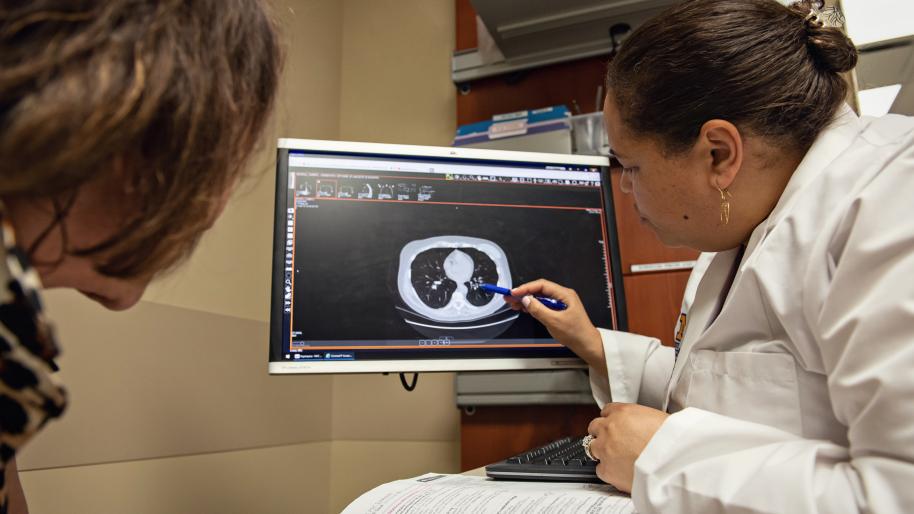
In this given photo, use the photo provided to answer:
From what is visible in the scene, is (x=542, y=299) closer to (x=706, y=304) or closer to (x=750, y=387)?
(x=706, y=304)

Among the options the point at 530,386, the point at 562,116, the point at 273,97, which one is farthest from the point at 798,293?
the point at 562,116

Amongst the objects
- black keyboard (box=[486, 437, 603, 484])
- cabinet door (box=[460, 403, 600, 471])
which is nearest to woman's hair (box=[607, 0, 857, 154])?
black keyboard (box=[486, 437, 603, 484])

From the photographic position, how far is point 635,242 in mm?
1607

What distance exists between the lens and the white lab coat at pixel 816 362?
0.55 metres

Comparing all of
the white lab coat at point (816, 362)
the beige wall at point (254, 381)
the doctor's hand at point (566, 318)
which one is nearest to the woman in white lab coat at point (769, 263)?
the white lab coat at point (816, 362)

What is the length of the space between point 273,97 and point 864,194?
24.0 inches

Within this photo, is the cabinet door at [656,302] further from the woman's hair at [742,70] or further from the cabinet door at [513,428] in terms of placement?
the woman's hair at [742,70]

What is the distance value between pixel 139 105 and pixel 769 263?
69 cm

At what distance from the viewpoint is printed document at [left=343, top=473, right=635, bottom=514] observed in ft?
2.30

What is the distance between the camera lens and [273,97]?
1.96 feet

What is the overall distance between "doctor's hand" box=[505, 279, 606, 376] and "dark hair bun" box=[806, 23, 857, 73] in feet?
1.81

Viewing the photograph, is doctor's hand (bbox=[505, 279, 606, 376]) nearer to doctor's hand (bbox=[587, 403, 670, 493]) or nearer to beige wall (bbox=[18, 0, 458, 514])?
doctor's hand (bbox=[587, 403, 670, 493])

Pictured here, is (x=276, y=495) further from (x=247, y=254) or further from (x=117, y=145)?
(x=117, y=145)

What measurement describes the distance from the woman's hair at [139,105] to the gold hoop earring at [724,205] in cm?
Result: 65
